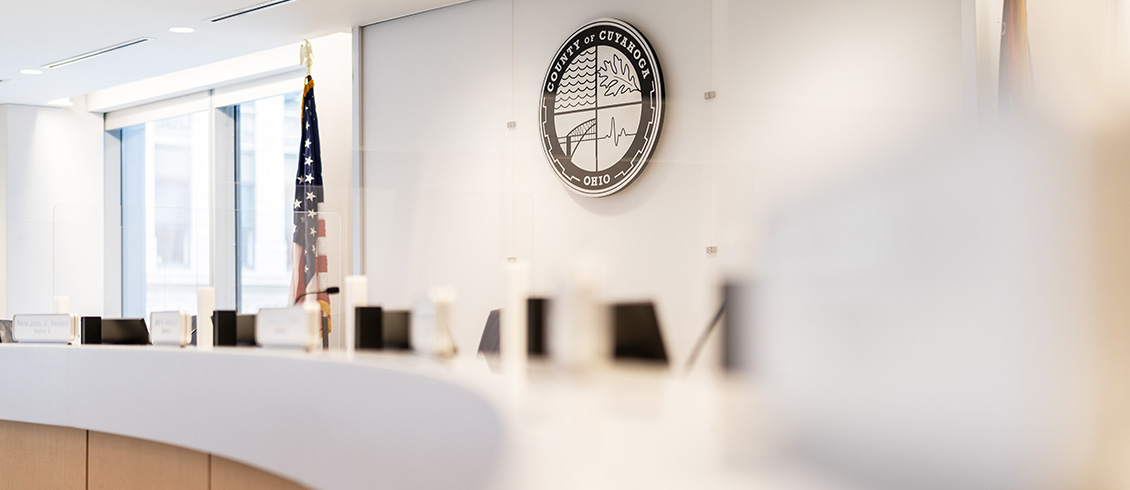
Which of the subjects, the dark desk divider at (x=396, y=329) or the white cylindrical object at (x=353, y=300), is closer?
the dark desk divider at (x=396, y=329)

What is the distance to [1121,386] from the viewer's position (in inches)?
35.5

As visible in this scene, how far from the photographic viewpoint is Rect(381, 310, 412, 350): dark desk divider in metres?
2.13

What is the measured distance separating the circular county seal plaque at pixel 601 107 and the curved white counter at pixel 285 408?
85.1 inches

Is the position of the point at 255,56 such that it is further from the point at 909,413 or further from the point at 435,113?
the point at 909,413

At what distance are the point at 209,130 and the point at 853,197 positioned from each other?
7.55 m

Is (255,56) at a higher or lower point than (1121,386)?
higher

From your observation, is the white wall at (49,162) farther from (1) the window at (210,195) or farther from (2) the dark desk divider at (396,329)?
(2) the dark desk divider at (396,329)

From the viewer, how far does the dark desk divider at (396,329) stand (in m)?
2.13

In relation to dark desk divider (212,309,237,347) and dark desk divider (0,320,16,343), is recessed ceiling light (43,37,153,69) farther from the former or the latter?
dark desk divider (212,309,237,347)

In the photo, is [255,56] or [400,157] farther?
[255,56]

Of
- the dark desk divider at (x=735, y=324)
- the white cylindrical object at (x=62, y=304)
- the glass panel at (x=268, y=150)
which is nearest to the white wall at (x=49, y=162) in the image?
the glass panel at (x=268, y=150)

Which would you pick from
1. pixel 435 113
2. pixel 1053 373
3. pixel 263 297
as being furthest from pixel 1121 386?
pixel 435 113

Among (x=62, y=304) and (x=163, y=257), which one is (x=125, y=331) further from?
A: (x=62, y=304)

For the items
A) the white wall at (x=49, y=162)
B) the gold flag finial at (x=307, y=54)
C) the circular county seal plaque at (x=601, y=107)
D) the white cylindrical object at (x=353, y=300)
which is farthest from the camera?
the white wall at (x=49, y=162)
